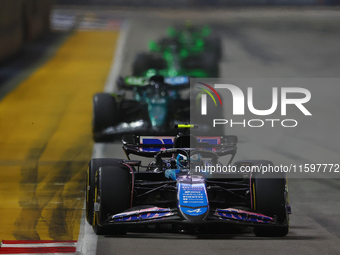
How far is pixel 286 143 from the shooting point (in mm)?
16188

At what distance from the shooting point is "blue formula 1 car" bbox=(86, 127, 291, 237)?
836 centimetres

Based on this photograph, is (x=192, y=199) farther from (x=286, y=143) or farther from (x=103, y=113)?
(x=286, y=143)

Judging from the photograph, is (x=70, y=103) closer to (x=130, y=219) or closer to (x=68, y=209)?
(x=68, y=209)

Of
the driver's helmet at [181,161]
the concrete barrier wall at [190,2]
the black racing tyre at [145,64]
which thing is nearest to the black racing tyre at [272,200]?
the driver's helmet at [181,161]

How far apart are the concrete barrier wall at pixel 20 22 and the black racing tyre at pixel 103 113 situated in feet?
42.0

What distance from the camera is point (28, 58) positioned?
3086 cm

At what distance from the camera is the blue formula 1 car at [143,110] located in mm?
15641

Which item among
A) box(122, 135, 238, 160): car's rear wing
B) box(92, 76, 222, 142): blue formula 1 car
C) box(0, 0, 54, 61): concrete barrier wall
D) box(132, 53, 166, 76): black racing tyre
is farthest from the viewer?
box(0, 0, 54, 61): concrete barrier wall

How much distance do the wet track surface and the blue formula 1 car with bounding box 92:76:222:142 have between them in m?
0.48

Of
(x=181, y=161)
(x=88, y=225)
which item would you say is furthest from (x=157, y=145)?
(x=88, y=225)

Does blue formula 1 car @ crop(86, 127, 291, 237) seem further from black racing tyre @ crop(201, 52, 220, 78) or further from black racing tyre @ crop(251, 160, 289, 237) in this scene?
black racing tyre @ crop(201, 52, 220, 78)

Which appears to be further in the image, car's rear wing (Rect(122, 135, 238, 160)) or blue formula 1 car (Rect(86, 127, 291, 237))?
car's rear wing (Rect(122, 135, 238, 160))

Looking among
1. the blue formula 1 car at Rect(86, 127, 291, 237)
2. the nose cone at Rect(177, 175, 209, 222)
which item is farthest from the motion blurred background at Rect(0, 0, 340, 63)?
the nose cone at Rect(177, 175, 209, 222)

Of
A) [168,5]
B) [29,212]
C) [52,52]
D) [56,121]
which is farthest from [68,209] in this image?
[168,5]
